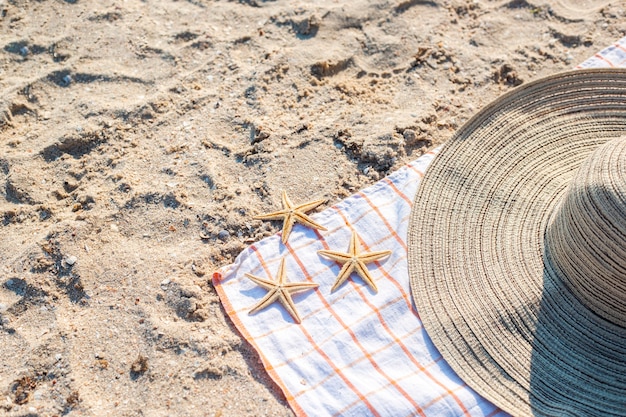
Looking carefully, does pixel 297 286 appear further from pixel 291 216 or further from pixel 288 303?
pixel 291 216

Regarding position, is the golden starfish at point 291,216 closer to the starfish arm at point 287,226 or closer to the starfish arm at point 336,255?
the starfish arm at point 287,226

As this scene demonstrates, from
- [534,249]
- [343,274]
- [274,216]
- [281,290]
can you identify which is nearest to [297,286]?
[281,290]

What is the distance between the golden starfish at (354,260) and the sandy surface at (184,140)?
0.39 m

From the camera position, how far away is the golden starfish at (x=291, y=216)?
2.99 meters

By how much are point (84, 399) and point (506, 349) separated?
69.2 inches

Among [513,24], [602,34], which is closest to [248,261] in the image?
[513,24]

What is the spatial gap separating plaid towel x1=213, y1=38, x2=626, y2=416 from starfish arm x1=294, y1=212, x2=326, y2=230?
33 millimetres

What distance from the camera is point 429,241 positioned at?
2.73m

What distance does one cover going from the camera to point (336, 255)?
287cm

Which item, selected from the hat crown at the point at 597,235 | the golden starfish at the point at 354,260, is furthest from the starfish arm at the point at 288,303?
the hat crown at the point at 597,235

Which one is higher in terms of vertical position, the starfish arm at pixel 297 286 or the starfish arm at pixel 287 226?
the starfish arm at pixel 287 226

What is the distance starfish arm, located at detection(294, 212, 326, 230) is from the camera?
300 centimetres

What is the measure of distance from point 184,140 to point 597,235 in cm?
222

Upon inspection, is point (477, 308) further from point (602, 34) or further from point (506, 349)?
point (602, 34)
